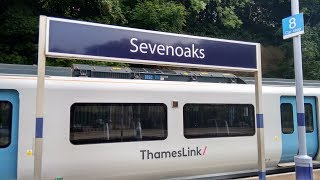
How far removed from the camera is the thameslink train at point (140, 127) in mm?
6895

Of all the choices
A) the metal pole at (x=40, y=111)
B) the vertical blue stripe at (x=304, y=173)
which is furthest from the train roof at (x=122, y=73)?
the vertical blue stripe at (x=304, y=173)

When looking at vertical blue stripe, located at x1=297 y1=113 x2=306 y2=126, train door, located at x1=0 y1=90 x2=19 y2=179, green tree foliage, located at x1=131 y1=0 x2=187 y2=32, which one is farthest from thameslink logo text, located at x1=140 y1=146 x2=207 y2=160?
green tree foliage, located at x1=131 y1=0 x2=187 y2=32

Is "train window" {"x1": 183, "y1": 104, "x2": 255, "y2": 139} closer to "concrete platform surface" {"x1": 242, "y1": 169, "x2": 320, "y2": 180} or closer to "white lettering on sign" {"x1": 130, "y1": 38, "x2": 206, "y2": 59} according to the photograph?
"concrete platform surface" {"x1": 242, "y1": 169, "x2": 320, "y2": 180}

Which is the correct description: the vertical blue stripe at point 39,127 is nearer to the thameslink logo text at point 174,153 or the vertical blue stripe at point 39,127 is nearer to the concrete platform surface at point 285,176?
the thameslink logo text at point 174,153

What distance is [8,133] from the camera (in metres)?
6.77

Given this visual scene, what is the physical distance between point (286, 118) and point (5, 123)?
6.83 meters

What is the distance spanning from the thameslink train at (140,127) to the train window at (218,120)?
0.02 metres

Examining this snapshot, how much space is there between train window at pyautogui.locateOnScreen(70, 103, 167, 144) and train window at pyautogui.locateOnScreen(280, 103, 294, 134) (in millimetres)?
3566

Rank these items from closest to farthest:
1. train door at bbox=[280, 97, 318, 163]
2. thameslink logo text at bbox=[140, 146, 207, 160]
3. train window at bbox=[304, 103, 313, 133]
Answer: thameslink logo text at bbox=[140, 146, 207, 160], train door at bbox=[280, 97, 318, 163], train window at bbox=[304, 103, 313, 133]

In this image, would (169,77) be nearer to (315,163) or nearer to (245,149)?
(245,149)

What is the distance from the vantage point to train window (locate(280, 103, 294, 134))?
1005 centimetres

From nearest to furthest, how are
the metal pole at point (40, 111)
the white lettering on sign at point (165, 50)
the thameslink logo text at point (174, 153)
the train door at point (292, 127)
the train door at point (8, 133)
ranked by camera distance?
the metal pole at point (40, 111), the white lettering on sign at point (165, 50), the train door at point (8, 133), the thameslink logo text at point (174, 153), the train door at point (292, 127)

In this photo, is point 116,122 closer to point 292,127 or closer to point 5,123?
point 5,123

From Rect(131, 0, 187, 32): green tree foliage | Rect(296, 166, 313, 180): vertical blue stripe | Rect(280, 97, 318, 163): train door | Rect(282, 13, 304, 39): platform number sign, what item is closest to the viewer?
Rect(296, 166, 313, 180): vertical blue stripe
